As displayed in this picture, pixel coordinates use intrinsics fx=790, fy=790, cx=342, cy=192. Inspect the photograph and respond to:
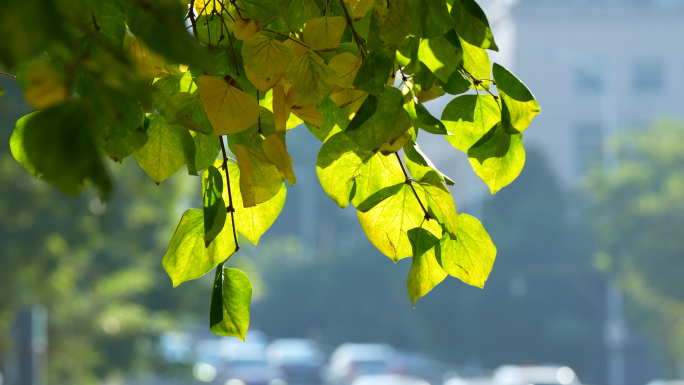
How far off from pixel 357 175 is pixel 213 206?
117 mm

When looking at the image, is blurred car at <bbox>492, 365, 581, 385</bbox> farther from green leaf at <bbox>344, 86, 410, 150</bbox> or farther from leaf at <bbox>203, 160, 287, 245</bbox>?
green leaf at <bbox>344, 86, 410, 150</bbox>

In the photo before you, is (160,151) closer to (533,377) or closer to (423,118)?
(423,118)

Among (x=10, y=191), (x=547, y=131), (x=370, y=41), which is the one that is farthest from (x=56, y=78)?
(x=547, y=131)

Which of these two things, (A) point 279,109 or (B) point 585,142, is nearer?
(A) point 279,109

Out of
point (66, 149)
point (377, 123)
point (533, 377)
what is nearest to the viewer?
point (66, 149)

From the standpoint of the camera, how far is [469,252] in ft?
1.93

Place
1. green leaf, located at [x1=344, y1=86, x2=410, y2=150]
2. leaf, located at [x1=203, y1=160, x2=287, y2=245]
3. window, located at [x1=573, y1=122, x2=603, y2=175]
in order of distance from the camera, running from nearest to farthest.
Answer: green leaf, located at [x1=344, y1=86, x2=410, y2=150], leaf, located at [x1=203, y1=160, x2=287, y2=245], window, located at [x1=573, y1=122, x2=603, y2=175]

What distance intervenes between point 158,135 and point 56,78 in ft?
1.27

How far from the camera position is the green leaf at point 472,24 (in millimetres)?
460

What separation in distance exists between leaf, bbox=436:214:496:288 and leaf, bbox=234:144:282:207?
13cm

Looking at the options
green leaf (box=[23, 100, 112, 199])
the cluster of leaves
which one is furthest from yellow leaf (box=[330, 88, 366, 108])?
green leaf (box=[23, 100, 112, 199])

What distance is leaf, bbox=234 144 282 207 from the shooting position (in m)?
0.54

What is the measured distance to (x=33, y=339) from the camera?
5062 mm

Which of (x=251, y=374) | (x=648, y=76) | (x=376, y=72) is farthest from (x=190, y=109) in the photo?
(x=648, y=76)
